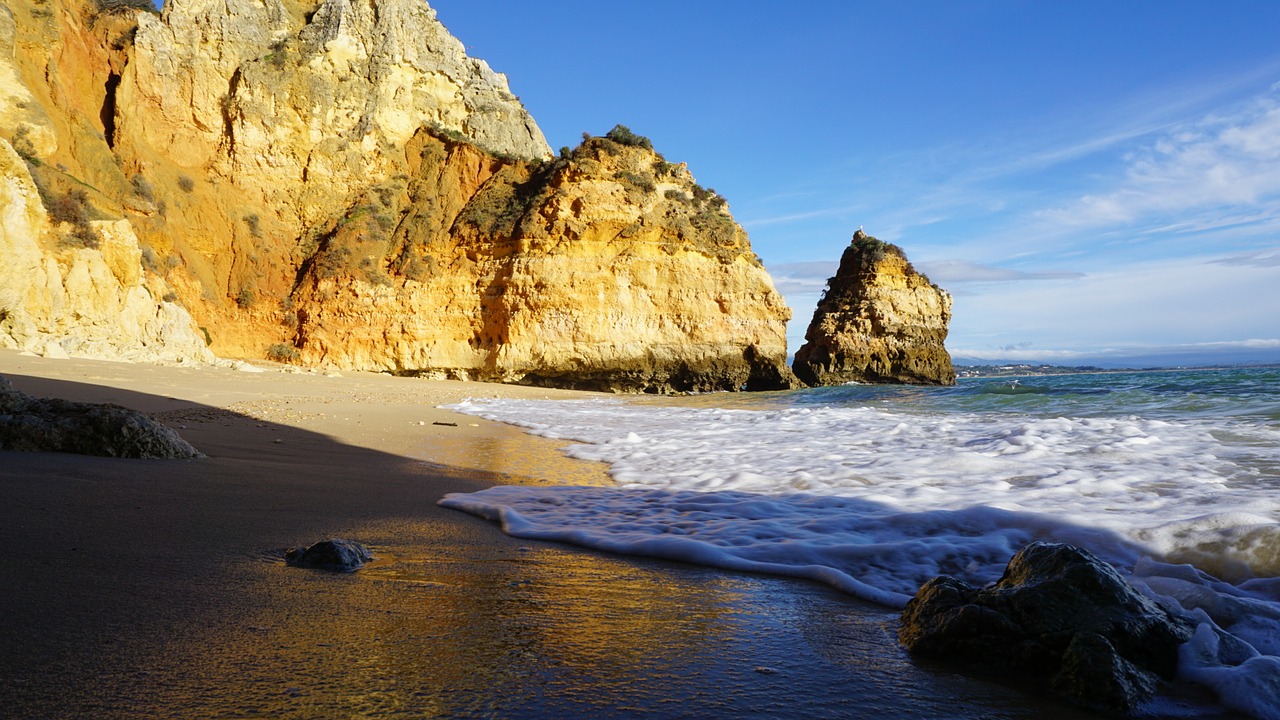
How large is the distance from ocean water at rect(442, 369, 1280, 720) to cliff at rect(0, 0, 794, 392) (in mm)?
17444

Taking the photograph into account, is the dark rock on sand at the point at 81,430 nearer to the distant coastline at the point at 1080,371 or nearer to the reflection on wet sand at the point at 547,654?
the reflection on wet sand at the point at 547,654

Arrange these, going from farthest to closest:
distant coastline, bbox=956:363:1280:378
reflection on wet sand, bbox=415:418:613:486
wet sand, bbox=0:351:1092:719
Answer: distant coastline, bbox=956:363:1280:378 → reflection on wet sand, bbox=415:418:613:486 → wet sand, bbox=0:351:1092:719

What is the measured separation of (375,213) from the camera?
24.7 meters

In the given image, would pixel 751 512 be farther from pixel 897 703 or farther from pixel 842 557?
pixel 897 703

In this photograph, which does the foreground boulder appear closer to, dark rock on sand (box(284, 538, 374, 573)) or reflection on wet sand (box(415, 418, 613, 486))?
dark rock on sand (box(284, 538, 374, 573))

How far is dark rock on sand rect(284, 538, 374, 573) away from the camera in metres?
2.16

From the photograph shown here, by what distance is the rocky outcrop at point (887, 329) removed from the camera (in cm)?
3238

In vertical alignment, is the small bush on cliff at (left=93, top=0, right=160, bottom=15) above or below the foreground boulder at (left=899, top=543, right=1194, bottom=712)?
above

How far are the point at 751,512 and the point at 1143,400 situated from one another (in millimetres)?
9532

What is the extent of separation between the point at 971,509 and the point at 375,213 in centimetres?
2501

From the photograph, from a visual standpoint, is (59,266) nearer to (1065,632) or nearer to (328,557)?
(328,557)

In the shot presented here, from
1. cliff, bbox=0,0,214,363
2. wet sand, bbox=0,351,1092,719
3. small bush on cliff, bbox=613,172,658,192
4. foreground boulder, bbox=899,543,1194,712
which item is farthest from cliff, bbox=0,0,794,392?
foreground boulder, bbox=899,543,1194,712

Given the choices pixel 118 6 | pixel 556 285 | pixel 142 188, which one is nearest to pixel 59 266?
pixel 142 188

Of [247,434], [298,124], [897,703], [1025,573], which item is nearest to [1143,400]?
[1025,573]
